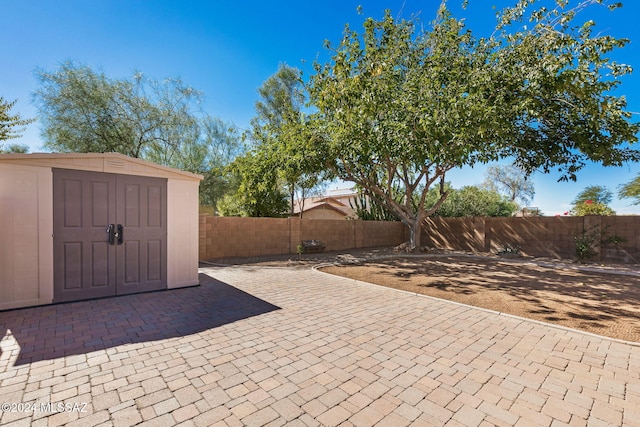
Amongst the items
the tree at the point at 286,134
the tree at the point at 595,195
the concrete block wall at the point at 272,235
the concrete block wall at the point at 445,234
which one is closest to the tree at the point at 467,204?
the concrete block wall at the point at 445,234

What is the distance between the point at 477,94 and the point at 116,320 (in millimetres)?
9093

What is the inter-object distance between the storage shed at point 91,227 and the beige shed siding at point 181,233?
0.02 m

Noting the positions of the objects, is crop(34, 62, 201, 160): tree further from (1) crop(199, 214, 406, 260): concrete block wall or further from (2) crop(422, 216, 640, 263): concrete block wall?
(2) crop(422, 216, 640, 263): concrete block wall

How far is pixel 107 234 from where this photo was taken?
17.5 ft

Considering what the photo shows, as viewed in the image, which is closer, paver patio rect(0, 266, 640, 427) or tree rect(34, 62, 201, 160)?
paver patio rect(0, 266, 640, 427)

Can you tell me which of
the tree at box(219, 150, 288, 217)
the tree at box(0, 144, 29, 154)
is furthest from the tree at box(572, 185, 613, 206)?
the tree at box(0, 144, 29, 154)

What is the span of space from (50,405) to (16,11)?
33.4ft

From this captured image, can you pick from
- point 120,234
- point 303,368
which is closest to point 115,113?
point 120,234

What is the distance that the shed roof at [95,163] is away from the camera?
4.68 m

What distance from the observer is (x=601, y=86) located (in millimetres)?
7500

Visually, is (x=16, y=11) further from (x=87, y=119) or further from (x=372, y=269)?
(x=372, y=269)

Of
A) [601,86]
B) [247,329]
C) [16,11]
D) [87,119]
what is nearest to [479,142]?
[601,86]

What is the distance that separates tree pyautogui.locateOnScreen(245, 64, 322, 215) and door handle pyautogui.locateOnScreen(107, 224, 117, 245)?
6720 mm

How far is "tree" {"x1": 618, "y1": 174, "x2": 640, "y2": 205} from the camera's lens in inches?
892
